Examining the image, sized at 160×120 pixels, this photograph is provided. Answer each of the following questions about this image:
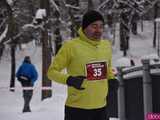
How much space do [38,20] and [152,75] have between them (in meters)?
14.7

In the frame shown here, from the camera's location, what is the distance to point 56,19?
25.9 meters

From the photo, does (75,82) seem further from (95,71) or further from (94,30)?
(94,30)

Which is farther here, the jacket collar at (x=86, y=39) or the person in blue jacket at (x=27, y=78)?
the person in blue jacket at (x=27, y=78)

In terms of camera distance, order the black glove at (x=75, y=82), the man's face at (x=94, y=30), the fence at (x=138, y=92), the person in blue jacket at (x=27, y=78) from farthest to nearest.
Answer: the person in blue jacket at (x=27, y=78) → the fence at (x=138, y=92) → the man's face at (x=94, y=30) → the black glove at (x=75, y=82)

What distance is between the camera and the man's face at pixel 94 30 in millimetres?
5543

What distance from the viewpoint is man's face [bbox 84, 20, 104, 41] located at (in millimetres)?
5543

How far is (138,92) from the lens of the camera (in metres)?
9.73

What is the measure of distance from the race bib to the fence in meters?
3.45

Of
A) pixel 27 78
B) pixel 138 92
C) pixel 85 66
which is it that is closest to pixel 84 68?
pixel 85 66

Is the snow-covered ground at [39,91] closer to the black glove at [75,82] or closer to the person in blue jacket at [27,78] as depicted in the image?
the person in blue jacket at [27,78]

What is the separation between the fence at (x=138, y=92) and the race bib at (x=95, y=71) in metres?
3.45

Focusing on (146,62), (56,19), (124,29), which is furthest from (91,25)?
(124,29)

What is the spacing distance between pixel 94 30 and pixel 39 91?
22808mm

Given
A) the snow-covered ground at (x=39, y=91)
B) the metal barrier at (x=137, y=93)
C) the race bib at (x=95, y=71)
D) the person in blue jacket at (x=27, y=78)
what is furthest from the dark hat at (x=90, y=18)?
the person in blue jacket at (x=27, y=78)
